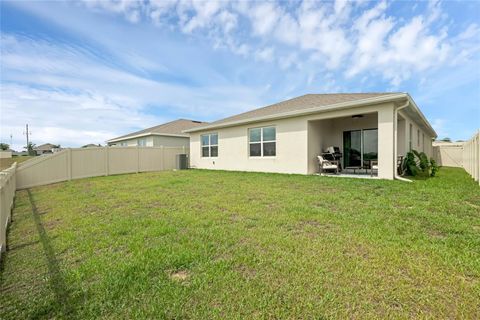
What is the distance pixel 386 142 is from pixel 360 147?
347cm

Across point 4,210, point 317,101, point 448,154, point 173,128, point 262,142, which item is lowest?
point 4,210

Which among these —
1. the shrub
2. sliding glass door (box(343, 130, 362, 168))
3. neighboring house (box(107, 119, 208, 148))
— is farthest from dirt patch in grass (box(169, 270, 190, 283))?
neighboring house (box(107, 119, 208, 148))

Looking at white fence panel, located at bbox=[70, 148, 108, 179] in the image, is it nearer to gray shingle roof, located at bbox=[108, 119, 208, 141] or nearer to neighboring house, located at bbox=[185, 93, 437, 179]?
gray shingle roof, located at bbox=[108, 119, 208, 141]

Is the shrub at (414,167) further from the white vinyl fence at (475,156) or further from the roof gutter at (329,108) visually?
the roof gutter at (329,108)

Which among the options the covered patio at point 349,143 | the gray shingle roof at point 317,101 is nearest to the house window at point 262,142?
the gray shingle roof at point 317,101

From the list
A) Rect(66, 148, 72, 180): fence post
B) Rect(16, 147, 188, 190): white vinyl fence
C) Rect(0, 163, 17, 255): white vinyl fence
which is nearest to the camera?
Rect(0, 163, 17, 255): white vinyl fence

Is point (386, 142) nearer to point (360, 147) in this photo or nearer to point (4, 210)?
point (360, 147)

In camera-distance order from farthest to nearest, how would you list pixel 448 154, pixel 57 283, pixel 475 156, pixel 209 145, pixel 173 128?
pixel 173 128
pixel 448 154
pixel 209 145
pixel 475 156
pixel 57 283

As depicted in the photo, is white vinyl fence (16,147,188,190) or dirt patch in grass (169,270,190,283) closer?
dirt patch in grass (169,270,190,283)

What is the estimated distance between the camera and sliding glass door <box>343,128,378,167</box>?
36.9 ft

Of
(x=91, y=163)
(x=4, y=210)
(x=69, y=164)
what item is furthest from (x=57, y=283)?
(x=91, y=163)

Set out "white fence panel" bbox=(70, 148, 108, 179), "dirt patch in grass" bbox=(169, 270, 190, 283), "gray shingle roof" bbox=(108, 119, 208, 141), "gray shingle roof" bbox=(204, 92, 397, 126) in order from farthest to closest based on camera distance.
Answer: "gray shingle roof" bbox=(108, 119, 208, 141), "white fence panel" bbox=(70, 148, 108, 179), "gray shingle roof" bbox=(204, 92, 397, 126), "dirt patch in grass" bbox=(169, 270, 190, 283)

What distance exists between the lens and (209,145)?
15.9 m

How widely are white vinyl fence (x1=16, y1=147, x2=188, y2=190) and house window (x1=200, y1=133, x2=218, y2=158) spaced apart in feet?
8.22
